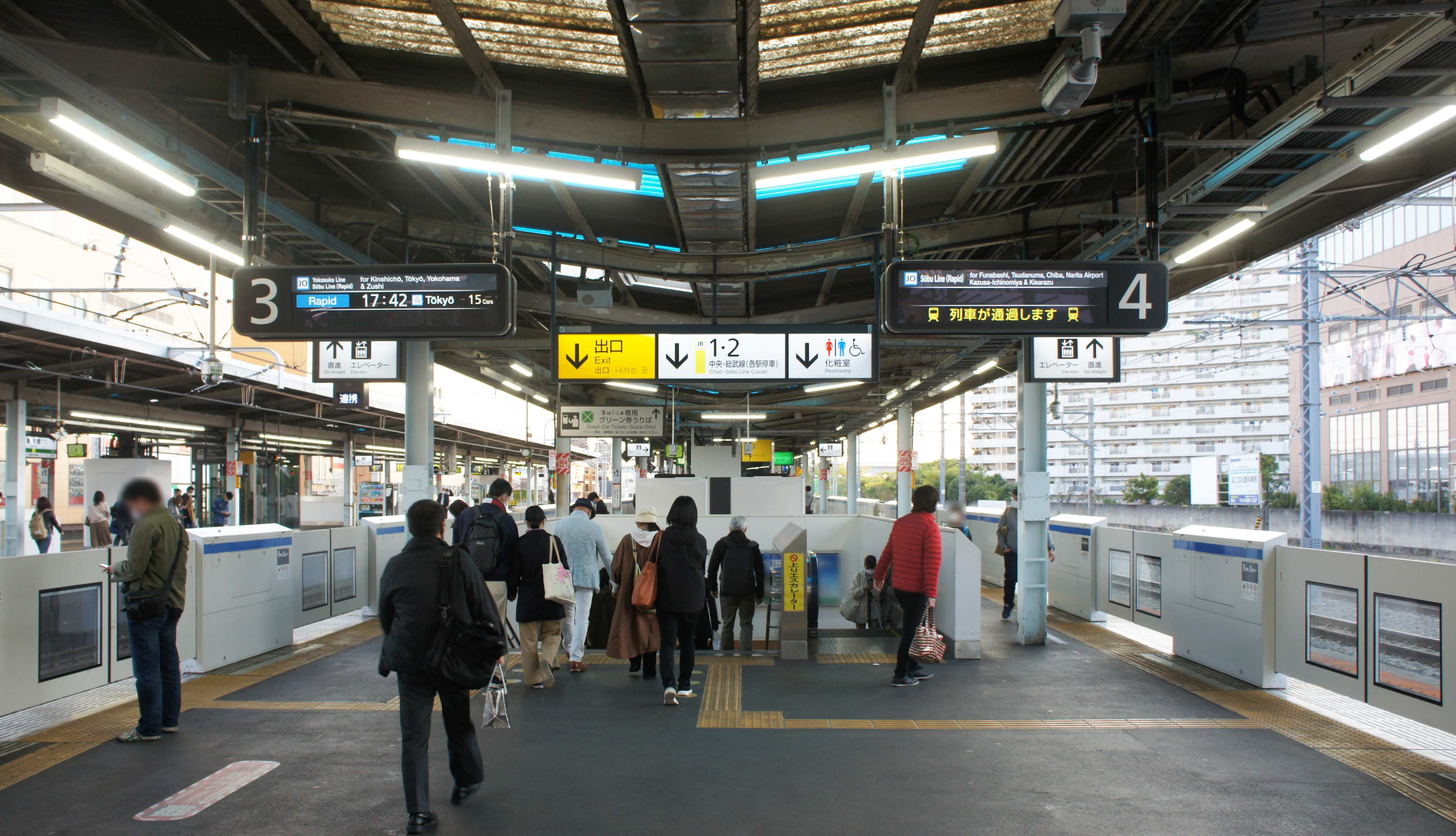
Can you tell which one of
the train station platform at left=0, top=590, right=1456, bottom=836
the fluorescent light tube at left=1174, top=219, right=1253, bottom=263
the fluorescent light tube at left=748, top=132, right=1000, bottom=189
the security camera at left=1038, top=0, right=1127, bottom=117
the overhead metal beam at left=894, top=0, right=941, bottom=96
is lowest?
the train station platform at left=0, top=590, right=1456, bottom=836

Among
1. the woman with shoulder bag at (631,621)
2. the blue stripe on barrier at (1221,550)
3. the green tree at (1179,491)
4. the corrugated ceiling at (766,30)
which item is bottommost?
the green tree at (1179,491)

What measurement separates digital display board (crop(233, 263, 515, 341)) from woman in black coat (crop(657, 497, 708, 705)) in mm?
2086

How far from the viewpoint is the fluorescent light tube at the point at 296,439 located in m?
26.1

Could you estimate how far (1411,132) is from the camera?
15.7 feet

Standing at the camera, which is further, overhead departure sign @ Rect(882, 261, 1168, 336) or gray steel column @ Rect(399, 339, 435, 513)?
gray steel column @ Rect(399, 339, 435, 513)

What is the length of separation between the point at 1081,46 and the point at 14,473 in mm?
19164

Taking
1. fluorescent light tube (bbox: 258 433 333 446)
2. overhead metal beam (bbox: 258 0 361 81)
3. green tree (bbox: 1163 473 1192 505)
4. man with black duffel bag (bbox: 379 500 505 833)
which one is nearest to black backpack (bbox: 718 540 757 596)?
man with black duffel bag (bbox: 379 500 505 833)

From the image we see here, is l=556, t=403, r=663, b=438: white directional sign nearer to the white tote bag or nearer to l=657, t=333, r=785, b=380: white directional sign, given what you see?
l=657, t=333, r=785, b=380: white directional sign

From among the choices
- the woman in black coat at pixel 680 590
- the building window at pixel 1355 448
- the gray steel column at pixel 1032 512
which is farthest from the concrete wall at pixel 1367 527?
the building window at pixel 1355 448

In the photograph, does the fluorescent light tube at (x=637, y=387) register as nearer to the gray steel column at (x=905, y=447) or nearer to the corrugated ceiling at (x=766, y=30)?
the gray steel column at (x=905, y=447)

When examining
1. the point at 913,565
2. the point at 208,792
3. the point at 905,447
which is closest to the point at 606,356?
the point at 913,565

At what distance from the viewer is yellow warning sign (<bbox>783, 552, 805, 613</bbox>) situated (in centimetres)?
816

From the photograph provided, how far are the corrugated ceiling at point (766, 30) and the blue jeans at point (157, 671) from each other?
4.20 metres

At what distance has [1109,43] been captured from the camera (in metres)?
5.36
